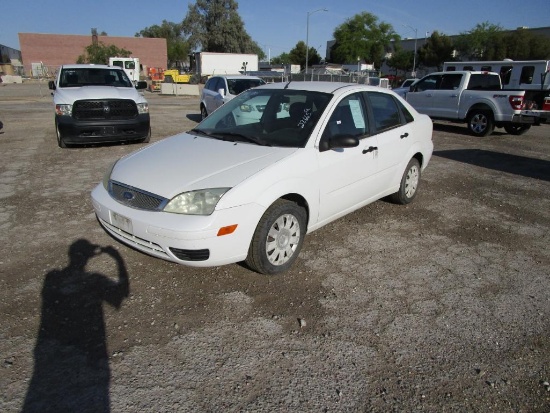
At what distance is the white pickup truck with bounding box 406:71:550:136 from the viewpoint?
36.7ft

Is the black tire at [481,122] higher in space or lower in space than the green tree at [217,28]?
lower

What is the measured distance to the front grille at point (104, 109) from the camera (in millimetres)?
8484

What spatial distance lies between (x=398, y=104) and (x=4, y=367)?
4.75 metres

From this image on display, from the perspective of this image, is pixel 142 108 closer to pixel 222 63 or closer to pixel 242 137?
pixel 242 137

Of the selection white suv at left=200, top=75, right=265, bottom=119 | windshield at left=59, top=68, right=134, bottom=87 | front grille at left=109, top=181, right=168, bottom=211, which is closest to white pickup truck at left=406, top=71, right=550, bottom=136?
white suv at left=200, top=75, right=265, bottom=119

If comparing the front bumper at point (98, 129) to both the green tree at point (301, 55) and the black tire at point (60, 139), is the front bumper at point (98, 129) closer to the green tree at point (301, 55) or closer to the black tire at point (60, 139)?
the black tire at point (60, 139)

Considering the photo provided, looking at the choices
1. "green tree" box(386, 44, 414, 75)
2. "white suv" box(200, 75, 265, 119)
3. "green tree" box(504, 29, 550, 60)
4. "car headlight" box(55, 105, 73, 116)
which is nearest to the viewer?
"car headlight" box(55, 105, 73, 116)

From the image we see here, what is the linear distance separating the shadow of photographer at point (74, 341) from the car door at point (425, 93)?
11.9 m

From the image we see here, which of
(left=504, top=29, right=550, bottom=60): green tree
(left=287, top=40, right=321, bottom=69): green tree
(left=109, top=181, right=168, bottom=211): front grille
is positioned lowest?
(left=109, top=181, right=168, bottom=211): front grille

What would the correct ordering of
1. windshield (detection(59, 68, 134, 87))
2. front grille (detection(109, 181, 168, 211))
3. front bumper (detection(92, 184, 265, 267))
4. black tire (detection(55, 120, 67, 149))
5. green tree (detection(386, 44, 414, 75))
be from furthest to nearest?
green tree (detection(386, 44, 414, 75)) < windshield (detection(59, 68, 134, 87)) < black tire (detection(55, 120, 67, 149)) < front grille (detection(109, 181, 168, 211)) < front bumper (detection(92, 184, 265, 267))

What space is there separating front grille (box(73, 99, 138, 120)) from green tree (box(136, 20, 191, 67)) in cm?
7286

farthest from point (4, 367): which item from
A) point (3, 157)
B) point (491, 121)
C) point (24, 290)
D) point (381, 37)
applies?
point (381, 37)

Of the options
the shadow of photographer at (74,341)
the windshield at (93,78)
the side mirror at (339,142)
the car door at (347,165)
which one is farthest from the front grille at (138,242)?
the windshield at (93,78)

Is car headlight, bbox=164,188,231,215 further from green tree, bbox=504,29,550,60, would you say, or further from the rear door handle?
green tree, bbox=504,29,550,60
